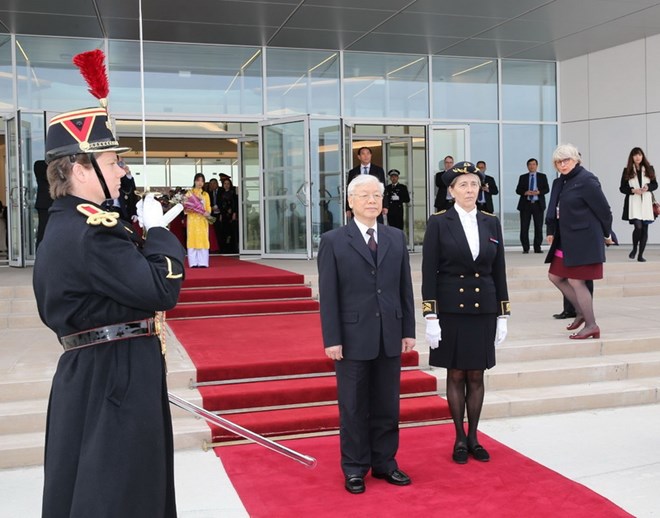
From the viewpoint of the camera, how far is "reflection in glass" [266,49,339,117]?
13.6 meters

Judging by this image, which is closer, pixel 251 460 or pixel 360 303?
pixel 360 303

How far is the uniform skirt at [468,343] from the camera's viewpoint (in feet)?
14.0

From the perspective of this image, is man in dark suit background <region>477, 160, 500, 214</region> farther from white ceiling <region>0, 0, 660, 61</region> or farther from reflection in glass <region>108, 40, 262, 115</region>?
reflection in glass <region>108, 40, 262, 115</region>

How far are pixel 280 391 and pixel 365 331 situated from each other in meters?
1.53

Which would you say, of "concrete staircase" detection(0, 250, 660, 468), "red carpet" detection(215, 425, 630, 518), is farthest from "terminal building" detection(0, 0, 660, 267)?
"red carpet" detection(215, 425, 630, 518)

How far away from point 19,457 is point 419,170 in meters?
11.4

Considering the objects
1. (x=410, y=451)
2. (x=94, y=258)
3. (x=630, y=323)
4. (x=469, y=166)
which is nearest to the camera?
(x=94, y=258)

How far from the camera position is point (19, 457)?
4.50 metres

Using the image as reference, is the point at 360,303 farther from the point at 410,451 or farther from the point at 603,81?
the point at 603,81

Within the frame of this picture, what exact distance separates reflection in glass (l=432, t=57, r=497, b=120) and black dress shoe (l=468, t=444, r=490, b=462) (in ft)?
35.4

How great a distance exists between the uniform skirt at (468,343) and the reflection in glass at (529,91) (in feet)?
37.4

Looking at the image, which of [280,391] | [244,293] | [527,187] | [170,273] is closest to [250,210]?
[527,187]

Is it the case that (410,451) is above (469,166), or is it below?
below

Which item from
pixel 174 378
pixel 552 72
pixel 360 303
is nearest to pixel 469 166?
pixel 360 303
